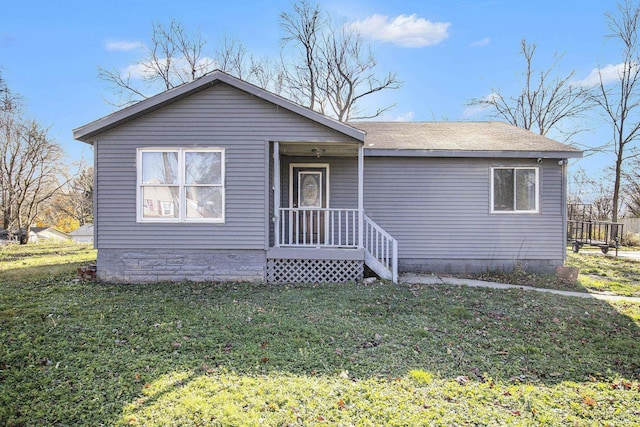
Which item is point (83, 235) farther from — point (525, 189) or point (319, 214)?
point (525, 189)

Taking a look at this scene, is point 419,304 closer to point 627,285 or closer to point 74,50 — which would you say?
point 627,285

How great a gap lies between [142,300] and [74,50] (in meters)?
15.2

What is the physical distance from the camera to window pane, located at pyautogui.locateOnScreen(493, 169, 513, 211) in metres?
9.09

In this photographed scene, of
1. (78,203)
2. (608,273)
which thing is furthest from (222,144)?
(78,203)

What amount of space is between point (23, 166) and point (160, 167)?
20726 millimetres

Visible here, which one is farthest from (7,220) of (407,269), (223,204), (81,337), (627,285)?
(627,285)

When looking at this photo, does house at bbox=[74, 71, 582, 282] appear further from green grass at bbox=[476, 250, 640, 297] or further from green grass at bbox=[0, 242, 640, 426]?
green grass at bbox=[476, 250, 640, 297]

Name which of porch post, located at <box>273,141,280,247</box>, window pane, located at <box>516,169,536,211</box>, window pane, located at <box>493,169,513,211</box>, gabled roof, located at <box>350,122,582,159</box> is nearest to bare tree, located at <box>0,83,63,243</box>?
porch post, located at <box>273,141,280,247</box>

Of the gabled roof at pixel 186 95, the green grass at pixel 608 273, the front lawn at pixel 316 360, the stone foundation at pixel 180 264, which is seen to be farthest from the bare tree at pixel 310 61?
the front lawn at pixel 316 360

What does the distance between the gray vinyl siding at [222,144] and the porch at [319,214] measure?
43cm

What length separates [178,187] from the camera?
24.8 feet

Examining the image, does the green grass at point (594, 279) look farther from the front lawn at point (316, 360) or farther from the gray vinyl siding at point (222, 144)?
the gray vinyl siding at point (222, 144)

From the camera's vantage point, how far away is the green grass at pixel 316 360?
9.86 ft

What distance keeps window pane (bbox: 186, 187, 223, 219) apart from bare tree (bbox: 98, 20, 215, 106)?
658 inches
